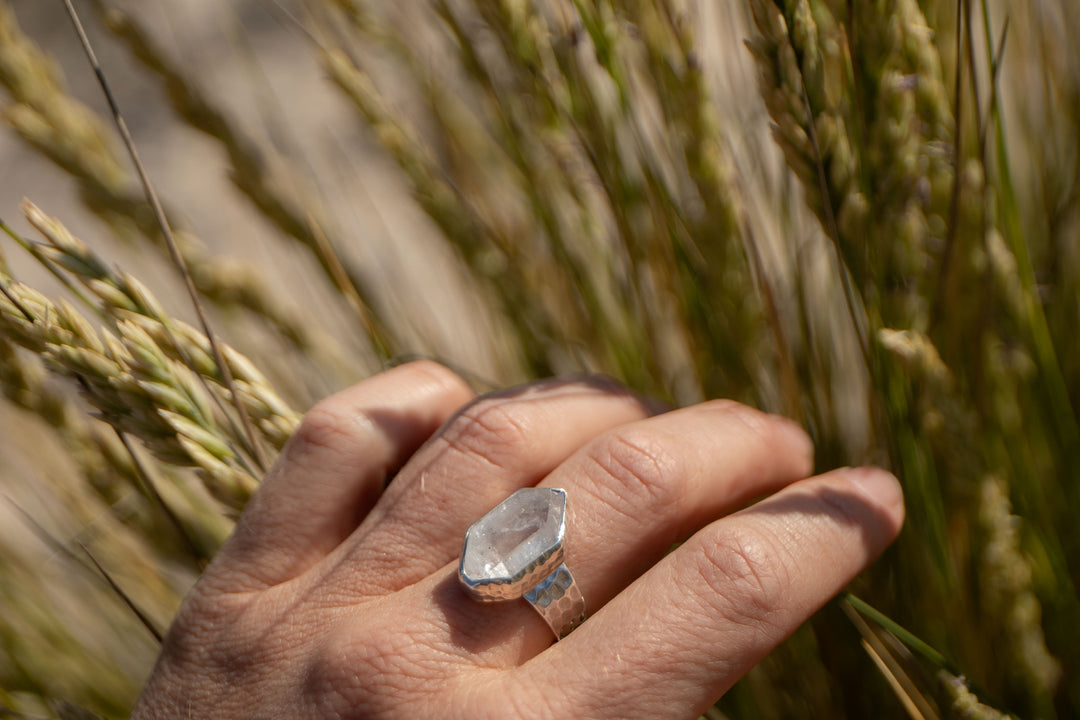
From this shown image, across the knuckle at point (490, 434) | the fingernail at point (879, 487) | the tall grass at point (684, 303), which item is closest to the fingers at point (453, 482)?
the knuckle at point (490, 434)

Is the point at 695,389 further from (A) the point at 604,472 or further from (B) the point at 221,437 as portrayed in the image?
(B) the point at 221,437

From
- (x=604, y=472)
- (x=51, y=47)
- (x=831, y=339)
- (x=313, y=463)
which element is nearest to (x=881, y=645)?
(x=604, y=472)

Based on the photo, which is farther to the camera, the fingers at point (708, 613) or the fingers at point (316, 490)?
the fingers at point (316, 490)

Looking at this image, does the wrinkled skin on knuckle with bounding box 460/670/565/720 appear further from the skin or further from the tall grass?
the tall grass

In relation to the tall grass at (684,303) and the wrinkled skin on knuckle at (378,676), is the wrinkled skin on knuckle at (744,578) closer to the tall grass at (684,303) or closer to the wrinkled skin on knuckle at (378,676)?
the tall grass at (684,303)

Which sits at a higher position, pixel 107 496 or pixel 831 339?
pixel 107 496

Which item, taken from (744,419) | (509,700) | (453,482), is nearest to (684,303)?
(744,419)

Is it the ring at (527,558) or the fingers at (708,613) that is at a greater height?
the ring at (527,558)

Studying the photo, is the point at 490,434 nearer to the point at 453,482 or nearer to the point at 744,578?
the point at 453,482
